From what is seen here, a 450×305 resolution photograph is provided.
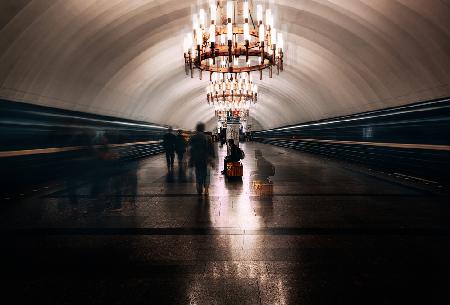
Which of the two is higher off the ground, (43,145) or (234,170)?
(43,145)

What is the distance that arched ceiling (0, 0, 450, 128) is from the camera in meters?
7.09

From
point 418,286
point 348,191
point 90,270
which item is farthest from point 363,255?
point 348,191

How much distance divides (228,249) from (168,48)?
33.5 feet

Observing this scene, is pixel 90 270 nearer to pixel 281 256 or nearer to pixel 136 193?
pixel 281 256

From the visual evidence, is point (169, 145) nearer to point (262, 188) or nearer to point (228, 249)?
point (262, 188)

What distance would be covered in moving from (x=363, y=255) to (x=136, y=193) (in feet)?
16.9

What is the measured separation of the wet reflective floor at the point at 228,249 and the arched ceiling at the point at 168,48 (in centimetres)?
335

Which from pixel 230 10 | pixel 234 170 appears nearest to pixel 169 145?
pixel 234 170

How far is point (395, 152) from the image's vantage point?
9875 millimetres

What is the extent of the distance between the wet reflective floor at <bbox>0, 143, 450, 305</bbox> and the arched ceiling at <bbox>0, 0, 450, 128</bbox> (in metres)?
3.35

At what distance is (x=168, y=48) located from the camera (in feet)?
40.8

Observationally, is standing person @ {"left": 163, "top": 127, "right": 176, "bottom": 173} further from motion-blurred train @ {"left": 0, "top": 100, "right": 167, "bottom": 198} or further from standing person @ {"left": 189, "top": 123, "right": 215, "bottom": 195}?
standing person @ {"left": 189, "top": 123, "right": 215, "bottom": 195}

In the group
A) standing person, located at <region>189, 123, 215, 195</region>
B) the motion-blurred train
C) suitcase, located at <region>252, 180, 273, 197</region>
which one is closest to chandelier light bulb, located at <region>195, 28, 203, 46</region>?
standing person, located at <region>189, 123, 215, 195</region>

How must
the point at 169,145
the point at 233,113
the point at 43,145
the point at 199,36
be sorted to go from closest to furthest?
the point at 199,36 < the point at 43,145 < the point at 169,145 < the point at 233,113
